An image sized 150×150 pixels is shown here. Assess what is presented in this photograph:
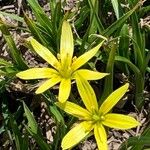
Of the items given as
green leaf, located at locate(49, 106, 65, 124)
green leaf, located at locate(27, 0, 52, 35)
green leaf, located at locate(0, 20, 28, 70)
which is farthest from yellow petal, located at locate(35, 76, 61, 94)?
green leaf, located at locate(27, 0, 52, 35)

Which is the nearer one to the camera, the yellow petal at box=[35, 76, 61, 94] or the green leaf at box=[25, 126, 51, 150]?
the yellow petal at box=[35, 76, 61, 94]

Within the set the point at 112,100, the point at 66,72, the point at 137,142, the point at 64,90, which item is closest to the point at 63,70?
the point at 66,72

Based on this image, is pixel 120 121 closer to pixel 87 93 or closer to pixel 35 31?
pixel 87 93

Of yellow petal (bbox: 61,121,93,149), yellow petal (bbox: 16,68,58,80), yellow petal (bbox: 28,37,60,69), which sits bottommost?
yellow petal (bbox: 61,121,93,149)

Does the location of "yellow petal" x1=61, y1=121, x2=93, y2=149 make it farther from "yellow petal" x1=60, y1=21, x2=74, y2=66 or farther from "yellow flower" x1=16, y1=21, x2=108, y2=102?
"yellow petal" x1=60, y1=21, x2=74, y2=66

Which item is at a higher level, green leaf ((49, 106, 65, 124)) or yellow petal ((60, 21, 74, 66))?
yellow petal ((60, 21, 74, 66))

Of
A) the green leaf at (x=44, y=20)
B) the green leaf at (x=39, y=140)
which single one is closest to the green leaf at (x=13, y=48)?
the green leaf at (x=44, y=20)

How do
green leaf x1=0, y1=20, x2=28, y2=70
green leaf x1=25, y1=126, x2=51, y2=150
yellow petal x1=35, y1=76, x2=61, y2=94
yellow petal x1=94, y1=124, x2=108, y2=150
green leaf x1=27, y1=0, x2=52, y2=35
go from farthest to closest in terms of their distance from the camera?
1. green leaf x1=27, y1=0, x2=52, y2=35
2. green leaf x1=0, y1=20, x2=28, y2=70
3. green leaf x1=25, y1=126, x2=51, y2=150
4. yellow petal x1=35, y1=76, x2=61, y2=94
5. yellow petal x1=94, y1=124, x2=108, y2=150
